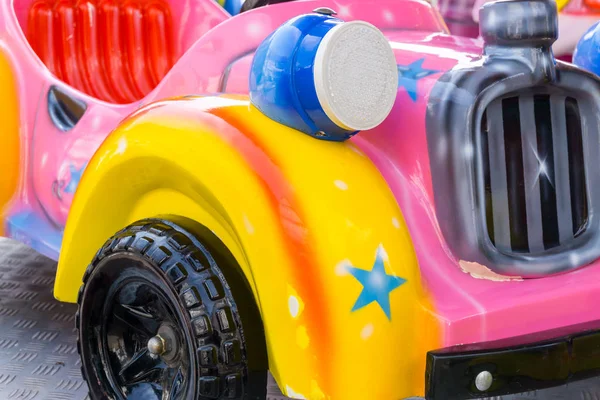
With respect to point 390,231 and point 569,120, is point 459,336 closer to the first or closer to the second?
point 390,231

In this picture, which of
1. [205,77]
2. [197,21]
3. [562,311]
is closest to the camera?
[562,311]

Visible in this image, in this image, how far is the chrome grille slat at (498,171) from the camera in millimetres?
1327

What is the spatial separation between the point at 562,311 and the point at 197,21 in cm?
182

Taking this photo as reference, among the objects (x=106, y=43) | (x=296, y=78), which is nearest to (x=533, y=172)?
(x=296, y=78)

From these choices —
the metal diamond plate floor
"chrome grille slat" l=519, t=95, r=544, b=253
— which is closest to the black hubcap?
the metal diamond plate floor

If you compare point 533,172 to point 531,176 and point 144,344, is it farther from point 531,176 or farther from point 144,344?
point 144,344

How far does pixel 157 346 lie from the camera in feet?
4.59

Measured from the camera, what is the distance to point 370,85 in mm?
1243

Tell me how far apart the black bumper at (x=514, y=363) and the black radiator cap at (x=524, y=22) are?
0.49 meters

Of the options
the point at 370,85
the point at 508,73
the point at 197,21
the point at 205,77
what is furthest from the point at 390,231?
the point at 197,21

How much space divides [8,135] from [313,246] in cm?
126

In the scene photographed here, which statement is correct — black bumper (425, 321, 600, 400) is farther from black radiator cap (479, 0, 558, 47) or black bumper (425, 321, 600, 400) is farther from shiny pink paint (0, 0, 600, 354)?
black radiator cap (479, 0, 558, 47)

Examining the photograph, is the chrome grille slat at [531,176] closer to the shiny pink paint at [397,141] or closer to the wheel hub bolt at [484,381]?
the shiny pink paint at [397,141]

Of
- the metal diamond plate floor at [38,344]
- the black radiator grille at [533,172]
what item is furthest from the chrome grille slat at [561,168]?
the metal diamond plate floor at [38,344]
